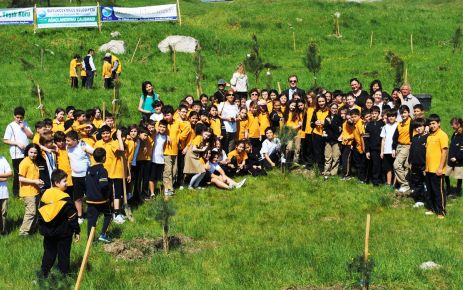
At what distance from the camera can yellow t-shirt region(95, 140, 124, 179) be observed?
10.9 meters

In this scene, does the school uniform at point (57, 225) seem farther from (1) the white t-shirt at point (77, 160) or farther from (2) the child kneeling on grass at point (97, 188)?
(1) the white t-shirt at point (77, 160)

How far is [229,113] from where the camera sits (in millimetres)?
14492

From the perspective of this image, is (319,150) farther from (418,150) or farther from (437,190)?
(437,190)

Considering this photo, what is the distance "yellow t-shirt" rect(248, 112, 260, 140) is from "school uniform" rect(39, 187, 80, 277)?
7538 millimetres

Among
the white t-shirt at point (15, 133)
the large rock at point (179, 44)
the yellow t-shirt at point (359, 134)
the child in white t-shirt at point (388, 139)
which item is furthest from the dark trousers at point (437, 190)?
the large rock at point (179, 44)

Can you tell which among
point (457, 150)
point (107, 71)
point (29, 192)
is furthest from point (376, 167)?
point (107, 71)

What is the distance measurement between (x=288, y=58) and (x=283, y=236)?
881 inches

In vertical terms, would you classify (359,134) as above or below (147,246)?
above

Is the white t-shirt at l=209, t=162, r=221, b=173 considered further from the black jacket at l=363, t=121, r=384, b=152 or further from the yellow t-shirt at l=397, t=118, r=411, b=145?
the yellow t-shirt at l=397, t=118, r=411, b=145

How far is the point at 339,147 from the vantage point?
14211 mm

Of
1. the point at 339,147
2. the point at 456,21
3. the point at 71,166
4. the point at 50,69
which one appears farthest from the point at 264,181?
the point at 456,21

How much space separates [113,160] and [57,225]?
10.6 feet

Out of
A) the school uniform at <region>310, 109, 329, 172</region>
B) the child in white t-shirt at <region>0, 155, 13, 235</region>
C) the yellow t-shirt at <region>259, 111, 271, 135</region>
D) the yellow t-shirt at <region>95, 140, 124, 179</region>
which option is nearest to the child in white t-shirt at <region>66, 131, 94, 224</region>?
the yellow t-shirt at <region>95, 140, 124, 179</region>

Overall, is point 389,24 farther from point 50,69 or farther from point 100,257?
point 100,257
